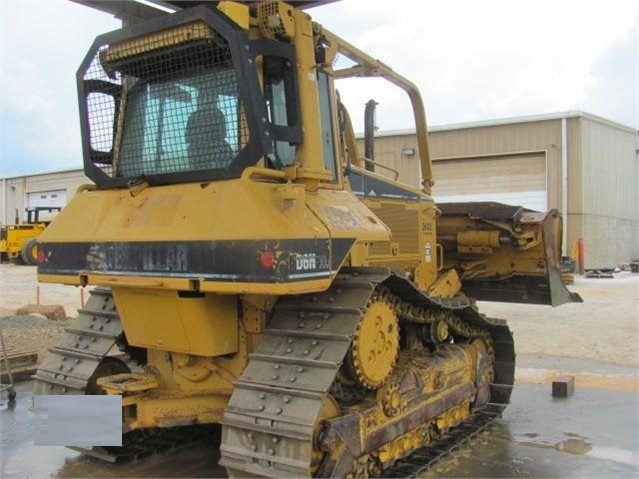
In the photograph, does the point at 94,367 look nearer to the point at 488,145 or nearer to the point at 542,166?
the point at 542,166

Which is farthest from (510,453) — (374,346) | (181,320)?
(181,320)

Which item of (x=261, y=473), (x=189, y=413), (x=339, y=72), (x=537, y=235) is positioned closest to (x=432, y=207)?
(x=537, y=235)

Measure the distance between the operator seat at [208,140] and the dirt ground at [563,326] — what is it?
575 cm

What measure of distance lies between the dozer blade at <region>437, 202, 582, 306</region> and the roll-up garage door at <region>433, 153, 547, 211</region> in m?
17.6

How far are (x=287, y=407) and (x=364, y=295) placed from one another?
825 millimetres

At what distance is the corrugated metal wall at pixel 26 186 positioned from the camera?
41.2m

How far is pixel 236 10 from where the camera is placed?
4109 mm

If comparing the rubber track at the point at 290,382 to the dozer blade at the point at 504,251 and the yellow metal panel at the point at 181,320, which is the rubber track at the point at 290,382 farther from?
the dozer blade at the point at 504,251

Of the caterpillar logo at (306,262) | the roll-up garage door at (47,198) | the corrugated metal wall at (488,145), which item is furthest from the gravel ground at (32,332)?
the roll-up garage door at (47,198)

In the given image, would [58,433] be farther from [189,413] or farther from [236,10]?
[236,10]

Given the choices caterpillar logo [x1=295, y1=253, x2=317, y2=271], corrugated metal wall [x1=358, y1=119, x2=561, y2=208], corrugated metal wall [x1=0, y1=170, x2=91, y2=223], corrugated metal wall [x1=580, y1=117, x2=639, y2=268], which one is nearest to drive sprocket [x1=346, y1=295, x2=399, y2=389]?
caterpillar logo [x1=295, y1=253, x2=317, y2=271]

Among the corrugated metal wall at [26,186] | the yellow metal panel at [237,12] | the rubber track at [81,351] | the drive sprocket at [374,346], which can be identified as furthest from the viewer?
the corrugated metal wall at [26,186]

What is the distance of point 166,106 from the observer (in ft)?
15.2

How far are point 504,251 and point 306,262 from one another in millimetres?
3926
